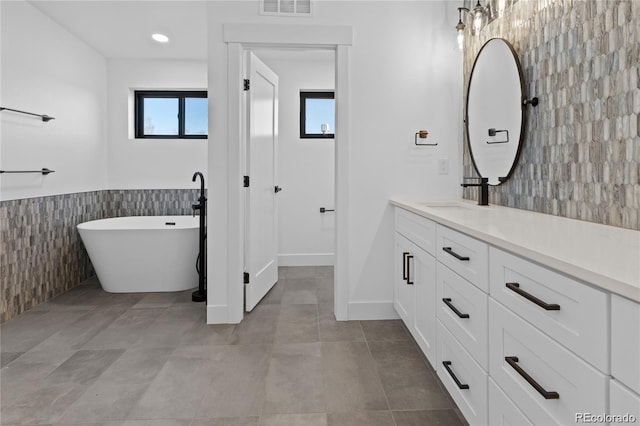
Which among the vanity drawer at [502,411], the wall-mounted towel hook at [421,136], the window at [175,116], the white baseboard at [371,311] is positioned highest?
the window at [175,116]

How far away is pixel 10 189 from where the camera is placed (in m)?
2.92

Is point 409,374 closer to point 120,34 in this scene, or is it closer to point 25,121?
point 25,121

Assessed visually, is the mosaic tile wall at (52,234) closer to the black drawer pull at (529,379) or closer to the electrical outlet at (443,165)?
the electrical outlet at (443,165)

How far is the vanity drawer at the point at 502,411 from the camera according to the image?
1.11 metres

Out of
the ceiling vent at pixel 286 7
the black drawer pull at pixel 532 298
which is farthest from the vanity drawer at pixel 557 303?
the ceiling vent at pixel 286 7

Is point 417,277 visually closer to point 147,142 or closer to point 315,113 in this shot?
point 315,113

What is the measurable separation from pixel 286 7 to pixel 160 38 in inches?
63.2

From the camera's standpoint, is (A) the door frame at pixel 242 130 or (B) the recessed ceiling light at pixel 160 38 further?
(B) the recessed ceiling light at pixel 160 38

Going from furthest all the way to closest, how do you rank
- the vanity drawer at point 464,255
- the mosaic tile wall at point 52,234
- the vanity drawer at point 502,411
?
the mosaic tile wall at point 52,234, the vanity drawer at point 464,255, the vanity drawer at point 502,411

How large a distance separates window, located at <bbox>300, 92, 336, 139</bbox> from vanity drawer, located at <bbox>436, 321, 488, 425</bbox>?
326 centimetres

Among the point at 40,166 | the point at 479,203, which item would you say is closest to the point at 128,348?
the point at 40,166
